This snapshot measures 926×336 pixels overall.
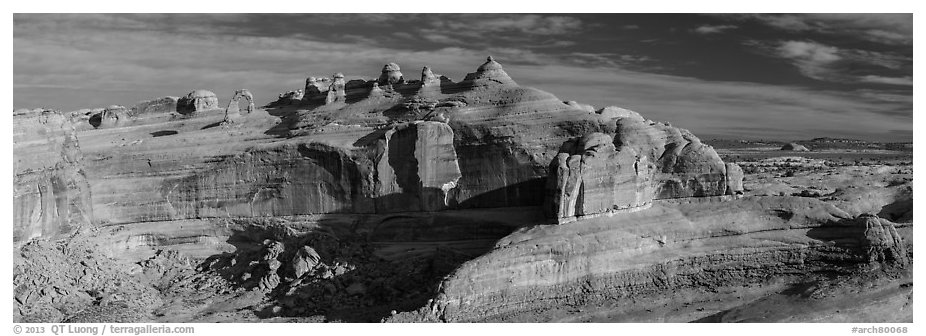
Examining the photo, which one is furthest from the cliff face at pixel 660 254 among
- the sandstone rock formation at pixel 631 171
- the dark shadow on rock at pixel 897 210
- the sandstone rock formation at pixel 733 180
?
the dark shadow on rock at pixel 897 210

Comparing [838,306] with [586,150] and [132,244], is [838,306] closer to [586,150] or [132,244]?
[586,150]

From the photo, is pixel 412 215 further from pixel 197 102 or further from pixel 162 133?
pixel 162 133

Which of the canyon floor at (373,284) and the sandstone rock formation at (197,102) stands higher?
the sandstone rock formation at (197,102)

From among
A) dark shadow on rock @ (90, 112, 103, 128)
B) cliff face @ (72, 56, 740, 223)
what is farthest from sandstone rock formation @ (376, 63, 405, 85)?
dark shadow on rock @ (90, 112, 103, 128)

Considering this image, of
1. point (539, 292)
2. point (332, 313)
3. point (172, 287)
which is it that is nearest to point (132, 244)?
point (172, 287)

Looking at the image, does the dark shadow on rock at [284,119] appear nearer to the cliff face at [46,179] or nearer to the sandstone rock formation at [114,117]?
the sandstone rock formation at [114,117]

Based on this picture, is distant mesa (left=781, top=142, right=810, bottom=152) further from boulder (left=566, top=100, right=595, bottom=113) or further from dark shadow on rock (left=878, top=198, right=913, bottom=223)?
boulder (left=566, top=100, right=595, bottom=113)
